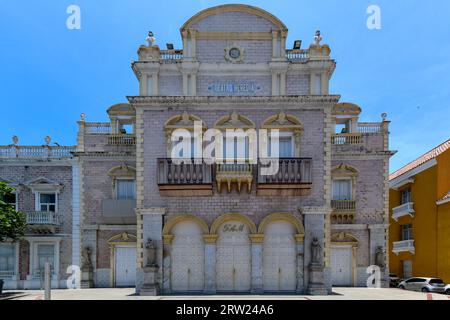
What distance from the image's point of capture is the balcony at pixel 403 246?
2584 cm

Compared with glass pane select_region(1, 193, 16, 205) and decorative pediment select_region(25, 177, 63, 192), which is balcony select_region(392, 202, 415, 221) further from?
glass pane select_region(1, 193, 16, 205)

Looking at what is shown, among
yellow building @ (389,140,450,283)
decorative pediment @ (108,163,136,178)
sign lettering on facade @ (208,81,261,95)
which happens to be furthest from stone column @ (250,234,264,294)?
yellow building @ (389,140,450,283)

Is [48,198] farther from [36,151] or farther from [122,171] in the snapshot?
[122,171]

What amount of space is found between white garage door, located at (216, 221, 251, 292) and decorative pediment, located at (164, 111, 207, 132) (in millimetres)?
5667

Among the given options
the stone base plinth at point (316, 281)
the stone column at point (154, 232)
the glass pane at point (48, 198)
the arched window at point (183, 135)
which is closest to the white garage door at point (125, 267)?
the stone column at point (154, 232)

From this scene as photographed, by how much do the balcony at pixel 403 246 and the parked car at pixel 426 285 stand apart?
3.25 m

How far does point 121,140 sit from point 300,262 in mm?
13720

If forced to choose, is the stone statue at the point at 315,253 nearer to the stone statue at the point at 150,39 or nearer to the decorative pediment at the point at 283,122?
the decorative pediment at the point at 283,122

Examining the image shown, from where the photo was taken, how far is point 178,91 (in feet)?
64.0

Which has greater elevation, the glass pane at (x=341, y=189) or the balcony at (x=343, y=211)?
the glass pane at (x=341, y=189)

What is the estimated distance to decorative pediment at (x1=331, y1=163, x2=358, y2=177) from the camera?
23.5 m

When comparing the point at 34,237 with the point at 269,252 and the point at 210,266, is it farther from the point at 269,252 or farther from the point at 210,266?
the point at 269,252

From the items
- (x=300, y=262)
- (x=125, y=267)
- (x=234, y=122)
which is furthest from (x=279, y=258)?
(x=125, y=267)
